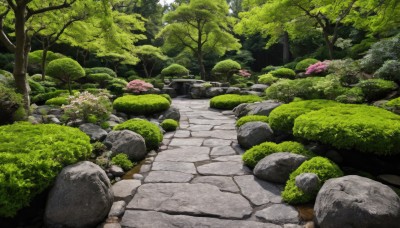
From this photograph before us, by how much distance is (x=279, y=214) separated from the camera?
3.47 meters

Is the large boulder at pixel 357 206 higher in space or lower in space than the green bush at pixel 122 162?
higher

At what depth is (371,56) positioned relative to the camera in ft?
30.3

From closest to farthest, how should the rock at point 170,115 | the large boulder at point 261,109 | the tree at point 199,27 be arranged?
the large boulder at point 261,109
the rock at point 170,115
the tree at point 199,27

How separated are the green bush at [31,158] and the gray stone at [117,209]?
0.80 metres

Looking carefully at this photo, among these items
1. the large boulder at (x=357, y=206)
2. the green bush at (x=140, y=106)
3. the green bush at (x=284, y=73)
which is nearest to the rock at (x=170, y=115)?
the green bush at (x=140, y=106)

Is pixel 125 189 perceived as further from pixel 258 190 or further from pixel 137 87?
pixel 137 87

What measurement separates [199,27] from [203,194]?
18.1 m

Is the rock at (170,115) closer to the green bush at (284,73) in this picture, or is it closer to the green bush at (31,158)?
the green bush at (31,158)

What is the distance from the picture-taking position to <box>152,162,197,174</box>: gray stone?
4910mm

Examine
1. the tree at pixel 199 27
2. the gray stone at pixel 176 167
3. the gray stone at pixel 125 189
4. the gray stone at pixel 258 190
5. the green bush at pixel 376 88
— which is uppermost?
the tree at pixel 199 27

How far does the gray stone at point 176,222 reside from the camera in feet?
10.6

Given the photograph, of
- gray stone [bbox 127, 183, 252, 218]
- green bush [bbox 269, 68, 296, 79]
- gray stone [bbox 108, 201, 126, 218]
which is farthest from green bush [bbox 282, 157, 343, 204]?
green bush [bbox 269, 68, 296, 79]

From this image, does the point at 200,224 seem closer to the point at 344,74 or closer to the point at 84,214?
the point at 84,214

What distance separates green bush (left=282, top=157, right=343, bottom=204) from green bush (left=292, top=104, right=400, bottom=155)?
0.45m
